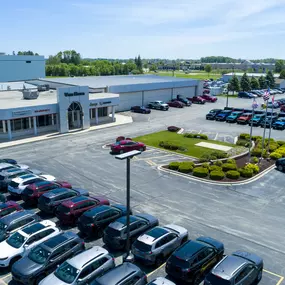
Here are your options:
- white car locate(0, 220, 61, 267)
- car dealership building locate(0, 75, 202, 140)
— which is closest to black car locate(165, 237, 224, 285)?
white car locate(0, 220, 61, 267)

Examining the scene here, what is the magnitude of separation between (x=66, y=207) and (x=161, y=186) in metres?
8.28

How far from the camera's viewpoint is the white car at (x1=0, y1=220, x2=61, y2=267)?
14344mm

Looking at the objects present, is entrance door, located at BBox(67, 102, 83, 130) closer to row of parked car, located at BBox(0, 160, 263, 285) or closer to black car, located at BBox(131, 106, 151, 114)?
black car, located at BBox(131, 106, 151, 114)

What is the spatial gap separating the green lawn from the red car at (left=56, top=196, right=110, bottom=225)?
15220 millimetres

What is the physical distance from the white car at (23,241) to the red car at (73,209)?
1486 mm

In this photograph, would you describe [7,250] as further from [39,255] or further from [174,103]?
[174,103]

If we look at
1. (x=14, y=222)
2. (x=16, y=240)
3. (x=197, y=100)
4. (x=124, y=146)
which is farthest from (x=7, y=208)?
Answer: (x=197, y=100)

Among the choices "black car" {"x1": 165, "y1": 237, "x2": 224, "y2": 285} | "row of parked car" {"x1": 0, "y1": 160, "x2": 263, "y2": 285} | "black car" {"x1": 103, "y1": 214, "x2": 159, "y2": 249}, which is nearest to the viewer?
"row of parked car" {"x1": 0, "y1": 160, "x2": 263, "y2": 285}

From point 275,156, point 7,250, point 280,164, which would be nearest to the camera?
point 7,250

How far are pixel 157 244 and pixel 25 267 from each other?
5.72 meters

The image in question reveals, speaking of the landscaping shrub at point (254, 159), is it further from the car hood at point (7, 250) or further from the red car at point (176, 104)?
the red car at point (176, 104)

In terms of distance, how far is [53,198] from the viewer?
63.0 ft

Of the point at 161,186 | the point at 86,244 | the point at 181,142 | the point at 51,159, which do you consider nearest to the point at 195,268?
the point at 86,244

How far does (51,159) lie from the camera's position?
98.1 ft
